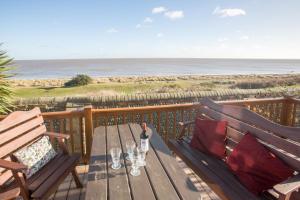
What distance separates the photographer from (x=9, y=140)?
93.4 inches

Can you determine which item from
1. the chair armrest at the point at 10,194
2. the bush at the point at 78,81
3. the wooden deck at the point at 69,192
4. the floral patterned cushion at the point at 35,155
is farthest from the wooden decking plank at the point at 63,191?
the bush at the point at 78,81

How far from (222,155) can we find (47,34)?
200 ft

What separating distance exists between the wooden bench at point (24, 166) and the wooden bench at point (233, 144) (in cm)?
133

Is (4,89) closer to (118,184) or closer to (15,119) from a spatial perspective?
(15,119)

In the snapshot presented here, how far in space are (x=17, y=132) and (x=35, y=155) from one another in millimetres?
331

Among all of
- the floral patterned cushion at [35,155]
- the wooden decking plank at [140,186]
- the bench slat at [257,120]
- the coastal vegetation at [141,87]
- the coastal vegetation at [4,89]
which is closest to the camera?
the wooden decking plank at [140,186]

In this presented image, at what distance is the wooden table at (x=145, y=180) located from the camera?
1.50 metres

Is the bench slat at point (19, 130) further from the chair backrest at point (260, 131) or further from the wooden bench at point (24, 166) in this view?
the chair backrest at point (260, 131)

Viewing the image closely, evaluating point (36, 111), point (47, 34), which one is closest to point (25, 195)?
point (36, 111)

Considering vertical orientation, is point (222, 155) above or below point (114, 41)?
below

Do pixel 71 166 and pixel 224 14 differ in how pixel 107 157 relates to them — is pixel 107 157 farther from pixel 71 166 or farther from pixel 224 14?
pixel 224 14

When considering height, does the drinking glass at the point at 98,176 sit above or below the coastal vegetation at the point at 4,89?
below

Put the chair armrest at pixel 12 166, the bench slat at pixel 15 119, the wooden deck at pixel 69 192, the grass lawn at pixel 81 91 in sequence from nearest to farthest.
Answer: the chair armrest at pixel 12 166 < the bench slat at pixel 15 119 < the wooden deck at pixel 69 192 < the grass lawn at pixel 81 91

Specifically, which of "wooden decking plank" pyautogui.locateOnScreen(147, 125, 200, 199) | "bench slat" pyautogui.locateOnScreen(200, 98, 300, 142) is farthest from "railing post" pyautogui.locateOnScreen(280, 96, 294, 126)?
"wooden decking plank" pyautogui.locateOnScreen(147, 125, 200, 199)
